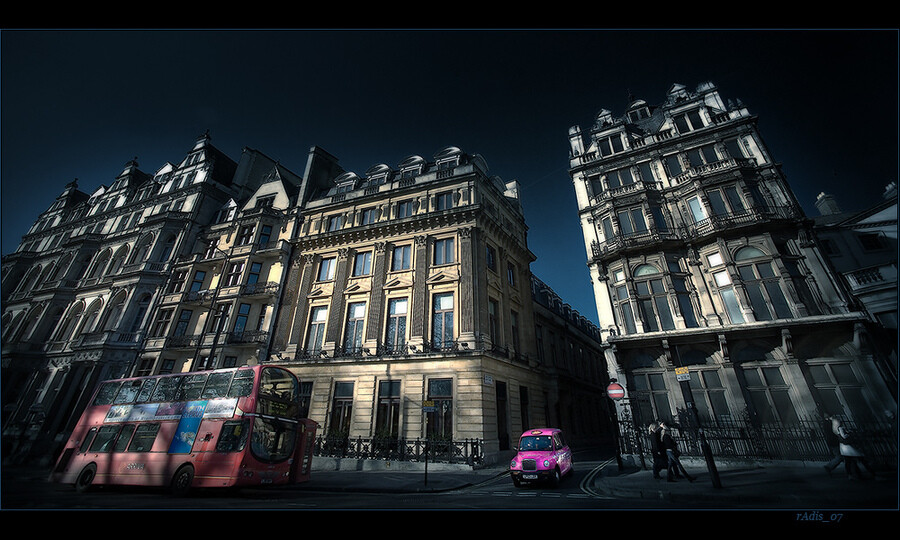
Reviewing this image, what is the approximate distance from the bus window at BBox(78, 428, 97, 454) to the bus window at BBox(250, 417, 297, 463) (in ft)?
23.5

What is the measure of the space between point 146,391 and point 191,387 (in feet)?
7.83

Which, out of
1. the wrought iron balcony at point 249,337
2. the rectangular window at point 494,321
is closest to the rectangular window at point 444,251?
the rectangular window at point 494,321

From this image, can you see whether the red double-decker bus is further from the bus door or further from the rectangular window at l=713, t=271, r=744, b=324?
the rectangular window at l=713, t=271, r=744, b=324

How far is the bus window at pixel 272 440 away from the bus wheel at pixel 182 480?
195 centimetres

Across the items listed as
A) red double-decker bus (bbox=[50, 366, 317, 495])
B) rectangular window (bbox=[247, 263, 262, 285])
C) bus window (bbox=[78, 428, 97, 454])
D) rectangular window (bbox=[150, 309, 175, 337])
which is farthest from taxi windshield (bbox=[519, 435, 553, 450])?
A: rectangular window (bbox=[150, 309, 175, 337])

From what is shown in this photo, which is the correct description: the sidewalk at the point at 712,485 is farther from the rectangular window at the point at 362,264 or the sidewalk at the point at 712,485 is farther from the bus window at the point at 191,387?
the rectangular window at the point at 362,264

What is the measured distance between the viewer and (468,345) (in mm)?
17375

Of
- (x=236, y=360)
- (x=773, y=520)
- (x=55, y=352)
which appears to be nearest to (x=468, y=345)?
(x=773, y=520)

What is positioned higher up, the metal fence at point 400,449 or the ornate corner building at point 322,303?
the ornate corner building at point 322,303

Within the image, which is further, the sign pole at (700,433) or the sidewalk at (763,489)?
the sign pole at (700,433)

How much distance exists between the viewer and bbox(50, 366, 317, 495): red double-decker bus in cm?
948

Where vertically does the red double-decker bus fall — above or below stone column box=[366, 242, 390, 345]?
below

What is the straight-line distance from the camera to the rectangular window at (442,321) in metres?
18.4

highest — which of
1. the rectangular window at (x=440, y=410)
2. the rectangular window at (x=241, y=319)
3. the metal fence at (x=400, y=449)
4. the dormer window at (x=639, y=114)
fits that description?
the dormer window at (x=639, y=114)
